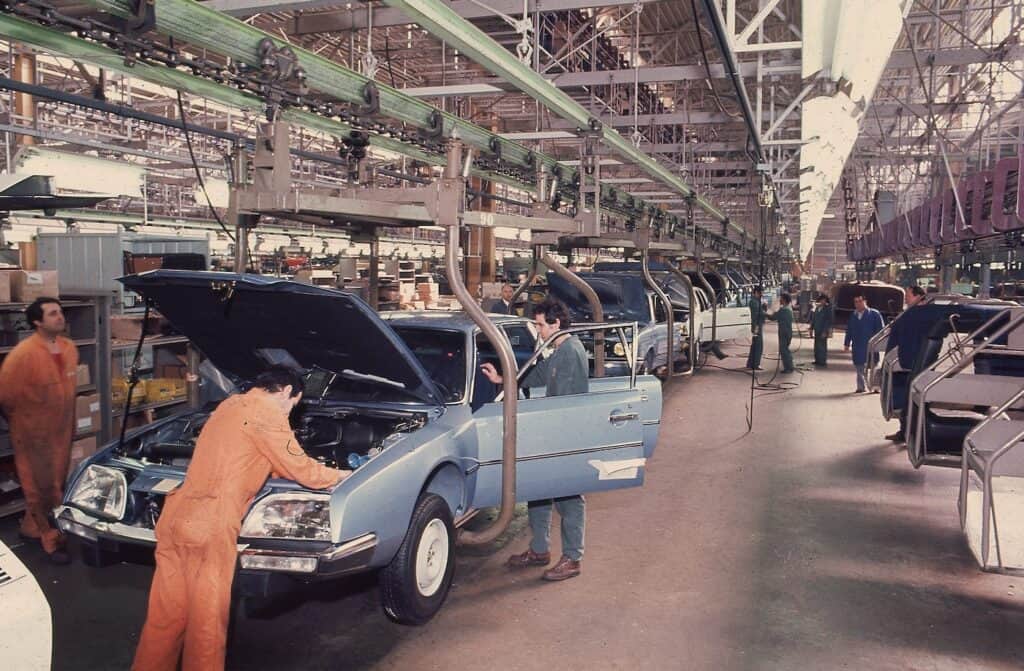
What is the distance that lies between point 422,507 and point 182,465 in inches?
54.4

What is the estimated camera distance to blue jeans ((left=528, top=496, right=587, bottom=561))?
493 centimetres

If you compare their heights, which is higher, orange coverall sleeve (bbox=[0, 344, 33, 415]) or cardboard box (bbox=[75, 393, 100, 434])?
orange coverall sleeve (bbox=[0, 344, 33, 415])

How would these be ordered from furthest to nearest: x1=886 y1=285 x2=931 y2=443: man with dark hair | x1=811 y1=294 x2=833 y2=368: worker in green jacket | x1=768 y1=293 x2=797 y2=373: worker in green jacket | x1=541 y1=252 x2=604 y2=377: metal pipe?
x1=811 y1=294 x2=833 y2=368: worker in green jacket, x1=768 y1=293 x2=797 y2=373: worker in green jacket, x1=886 y1=285 x2=931 y2=443: man with dark hair, x1=541 y1=252 x2=604 y2=377: metal pipe

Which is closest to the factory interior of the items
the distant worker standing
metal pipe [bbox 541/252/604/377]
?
metal pipe [bbox 541/252/604/377]

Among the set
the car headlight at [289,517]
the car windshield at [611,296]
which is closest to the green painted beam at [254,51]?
the car headlight at [289,517]

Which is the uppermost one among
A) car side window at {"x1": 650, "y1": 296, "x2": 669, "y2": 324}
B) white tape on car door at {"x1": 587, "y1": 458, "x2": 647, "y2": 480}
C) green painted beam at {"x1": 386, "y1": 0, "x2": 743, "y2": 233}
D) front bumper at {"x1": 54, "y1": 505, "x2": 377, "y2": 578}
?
green painted beam at {"x1": 386, "y1": 0, "x2": 743, "y2": 233}

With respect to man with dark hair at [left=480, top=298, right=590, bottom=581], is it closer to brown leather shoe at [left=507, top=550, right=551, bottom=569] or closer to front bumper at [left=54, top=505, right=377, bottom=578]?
brown leather shoe at [left=507, top=550, right=551, bottom=569]

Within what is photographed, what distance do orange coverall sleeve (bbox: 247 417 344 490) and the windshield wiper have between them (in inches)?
46.2

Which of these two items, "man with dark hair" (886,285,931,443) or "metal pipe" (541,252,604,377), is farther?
"man with dark hair" (886,285,931,443)

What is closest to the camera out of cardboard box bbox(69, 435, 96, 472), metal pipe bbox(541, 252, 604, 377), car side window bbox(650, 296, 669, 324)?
cardboard box bbox(69, 435, 96, 472)

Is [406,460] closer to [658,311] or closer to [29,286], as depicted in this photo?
[29,286]

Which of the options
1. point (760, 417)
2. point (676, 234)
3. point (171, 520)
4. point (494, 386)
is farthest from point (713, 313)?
point (171, 520)

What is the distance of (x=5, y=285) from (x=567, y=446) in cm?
449

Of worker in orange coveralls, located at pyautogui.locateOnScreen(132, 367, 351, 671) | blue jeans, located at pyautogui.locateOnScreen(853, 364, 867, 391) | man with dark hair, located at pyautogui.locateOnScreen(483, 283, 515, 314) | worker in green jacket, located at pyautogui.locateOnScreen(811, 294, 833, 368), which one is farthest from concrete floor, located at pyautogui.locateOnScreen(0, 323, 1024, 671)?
worker in green jacket, located at pyautogui.locateOnScreen(811, 294, 833, 368)
